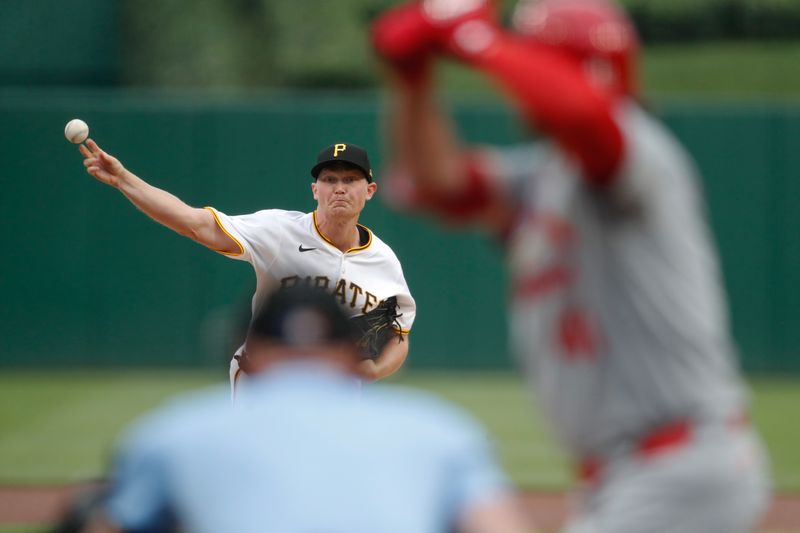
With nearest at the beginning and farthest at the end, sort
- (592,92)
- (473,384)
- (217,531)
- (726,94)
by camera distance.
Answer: (217,531), (592,92), (473,384), (726,94)

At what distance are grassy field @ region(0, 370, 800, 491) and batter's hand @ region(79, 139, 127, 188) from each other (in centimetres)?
352

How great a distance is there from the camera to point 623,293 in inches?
111

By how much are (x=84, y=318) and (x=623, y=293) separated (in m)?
11.7

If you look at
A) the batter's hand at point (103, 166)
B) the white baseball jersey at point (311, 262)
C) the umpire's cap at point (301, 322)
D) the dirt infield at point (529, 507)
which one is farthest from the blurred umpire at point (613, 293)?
the dirt infield at point (529, 507)

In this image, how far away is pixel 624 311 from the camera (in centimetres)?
281

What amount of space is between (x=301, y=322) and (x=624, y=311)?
79 centimetres

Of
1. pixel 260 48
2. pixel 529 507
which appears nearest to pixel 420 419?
pixel 529 507

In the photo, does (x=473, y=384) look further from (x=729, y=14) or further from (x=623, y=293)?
(x=623, y=293)

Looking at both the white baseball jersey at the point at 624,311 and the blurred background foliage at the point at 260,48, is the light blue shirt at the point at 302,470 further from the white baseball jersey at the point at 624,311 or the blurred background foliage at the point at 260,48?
the blurred background foliage at the point at 260,48

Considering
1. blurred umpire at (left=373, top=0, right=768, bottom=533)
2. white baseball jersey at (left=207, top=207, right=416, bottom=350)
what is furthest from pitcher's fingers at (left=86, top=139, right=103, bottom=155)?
blurred umpire at (left=373, top=0, right=768, bottom=533)

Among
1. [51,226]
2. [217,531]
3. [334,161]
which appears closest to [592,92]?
[217,531]

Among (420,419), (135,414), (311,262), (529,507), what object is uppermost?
(135,414)

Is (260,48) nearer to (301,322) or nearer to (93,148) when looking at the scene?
(93,148)

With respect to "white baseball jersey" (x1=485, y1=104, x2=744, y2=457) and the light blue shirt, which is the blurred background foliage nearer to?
"white baseball jersey" (x1=485, y1=104, x2=744, y2=457)
